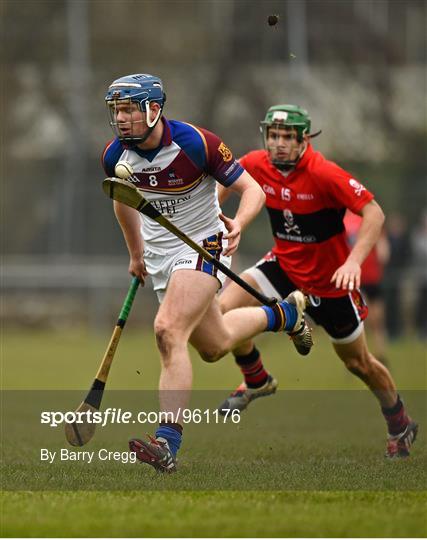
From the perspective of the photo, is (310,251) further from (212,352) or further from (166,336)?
(166,336)

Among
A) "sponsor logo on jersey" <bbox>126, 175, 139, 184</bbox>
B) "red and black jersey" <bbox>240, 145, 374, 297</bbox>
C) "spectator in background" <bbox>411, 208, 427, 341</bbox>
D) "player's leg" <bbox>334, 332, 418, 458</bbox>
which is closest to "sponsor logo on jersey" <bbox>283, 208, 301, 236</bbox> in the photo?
"red and black jersey" <bbox>240, 145, 374, 297</bbox>

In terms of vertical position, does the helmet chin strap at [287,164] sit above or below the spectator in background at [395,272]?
above

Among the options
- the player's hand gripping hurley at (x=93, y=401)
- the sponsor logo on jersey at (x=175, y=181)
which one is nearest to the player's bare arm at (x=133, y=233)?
the player's hand gripping hurley at (x=93, y=401)

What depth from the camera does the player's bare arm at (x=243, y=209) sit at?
6125 millimetres

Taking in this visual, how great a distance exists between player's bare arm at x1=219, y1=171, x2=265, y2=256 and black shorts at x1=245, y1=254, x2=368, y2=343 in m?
1.17

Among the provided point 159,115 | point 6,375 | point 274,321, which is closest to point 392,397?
point 274,321

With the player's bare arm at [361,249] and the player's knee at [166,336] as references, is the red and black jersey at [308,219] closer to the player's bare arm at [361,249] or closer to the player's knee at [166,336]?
the player's bare arm at [361,249]

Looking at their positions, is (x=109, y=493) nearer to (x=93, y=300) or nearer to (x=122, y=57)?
(x=93, y=300)

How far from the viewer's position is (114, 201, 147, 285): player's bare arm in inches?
263

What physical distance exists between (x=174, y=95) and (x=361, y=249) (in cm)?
1415

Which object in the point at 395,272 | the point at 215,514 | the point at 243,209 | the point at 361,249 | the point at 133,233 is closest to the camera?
the point at 215,514

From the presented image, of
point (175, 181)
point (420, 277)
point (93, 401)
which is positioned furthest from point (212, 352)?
point (420, 277)

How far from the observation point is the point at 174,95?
68.0ft

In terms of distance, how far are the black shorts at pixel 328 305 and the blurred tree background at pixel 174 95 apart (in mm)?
11354
